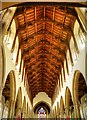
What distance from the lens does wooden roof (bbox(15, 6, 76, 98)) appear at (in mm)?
14344

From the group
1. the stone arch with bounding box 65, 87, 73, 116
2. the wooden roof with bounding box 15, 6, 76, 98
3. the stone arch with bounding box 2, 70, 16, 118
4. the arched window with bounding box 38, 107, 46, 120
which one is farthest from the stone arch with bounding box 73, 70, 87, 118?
the arched window with bounding box 38, 107, 46, 120

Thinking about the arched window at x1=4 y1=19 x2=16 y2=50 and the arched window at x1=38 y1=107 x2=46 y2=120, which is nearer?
the arched window at x1=4 y1=19 x2=16 y2=50

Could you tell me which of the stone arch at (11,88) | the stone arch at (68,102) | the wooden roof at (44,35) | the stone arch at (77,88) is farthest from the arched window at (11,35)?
the stone arch at (68,102)

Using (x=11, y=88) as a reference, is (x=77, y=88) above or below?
below

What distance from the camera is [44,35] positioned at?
1794cm

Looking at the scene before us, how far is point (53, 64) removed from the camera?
23.0 meters

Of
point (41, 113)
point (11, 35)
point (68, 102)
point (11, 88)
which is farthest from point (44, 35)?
point (41, 113)

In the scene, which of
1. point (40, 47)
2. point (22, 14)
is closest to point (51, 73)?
point (40, 47)

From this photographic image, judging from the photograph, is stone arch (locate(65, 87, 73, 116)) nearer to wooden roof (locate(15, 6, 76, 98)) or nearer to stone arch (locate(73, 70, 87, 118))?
stone arch (locate(73, 70, 87, 118))

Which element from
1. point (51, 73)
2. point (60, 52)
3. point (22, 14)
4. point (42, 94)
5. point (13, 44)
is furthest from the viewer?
point (42, 94)

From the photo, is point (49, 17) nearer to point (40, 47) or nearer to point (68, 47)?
point (68, 47)

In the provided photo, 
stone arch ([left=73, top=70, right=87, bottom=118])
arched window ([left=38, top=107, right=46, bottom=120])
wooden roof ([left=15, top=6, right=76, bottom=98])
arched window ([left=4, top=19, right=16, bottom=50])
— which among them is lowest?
stone arch ([left=73, top=70, right=87, bottom=118])

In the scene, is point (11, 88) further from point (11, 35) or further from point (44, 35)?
point (44, 35)

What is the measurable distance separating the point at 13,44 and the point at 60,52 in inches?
218
